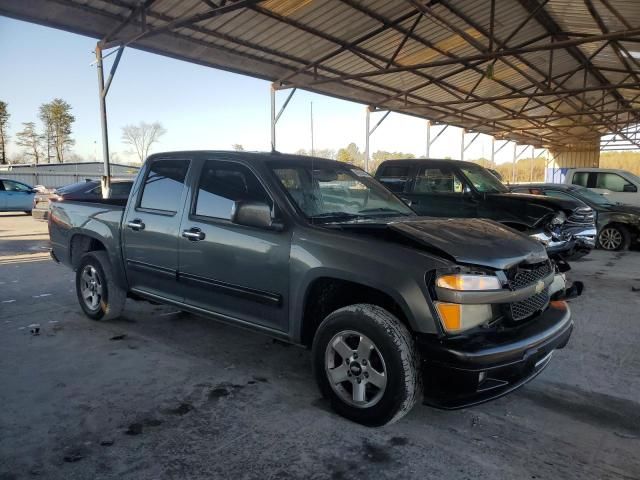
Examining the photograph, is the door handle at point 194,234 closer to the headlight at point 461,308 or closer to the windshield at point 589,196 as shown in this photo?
the headlight at point 461,308

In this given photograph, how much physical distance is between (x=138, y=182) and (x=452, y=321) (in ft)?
11.1

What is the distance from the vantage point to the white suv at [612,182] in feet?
43.6

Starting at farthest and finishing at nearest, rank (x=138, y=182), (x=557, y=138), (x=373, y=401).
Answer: (x=557, y=138), (x=138, y=182), (x=373, y=401)

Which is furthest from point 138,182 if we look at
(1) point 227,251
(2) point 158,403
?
(2) point 158,403

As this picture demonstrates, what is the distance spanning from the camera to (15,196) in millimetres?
18422

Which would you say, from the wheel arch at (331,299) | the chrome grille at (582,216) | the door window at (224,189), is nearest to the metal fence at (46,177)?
the chrome grille at (582,216)

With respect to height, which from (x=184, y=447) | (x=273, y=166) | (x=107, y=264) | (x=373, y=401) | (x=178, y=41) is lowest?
(x=184, y=447)

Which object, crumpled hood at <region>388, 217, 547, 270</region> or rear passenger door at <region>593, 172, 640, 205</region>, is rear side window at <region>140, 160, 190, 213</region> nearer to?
crumpled hood at <region>388, 217, 547, 270</region>

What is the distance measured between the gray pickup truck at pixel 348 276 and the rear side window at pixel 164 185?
1 cm

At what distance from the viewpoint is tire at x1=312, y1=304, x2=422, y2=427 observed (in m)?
2.84

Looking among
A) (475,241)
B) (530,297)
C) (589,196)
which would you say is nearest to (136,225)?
(475,241)

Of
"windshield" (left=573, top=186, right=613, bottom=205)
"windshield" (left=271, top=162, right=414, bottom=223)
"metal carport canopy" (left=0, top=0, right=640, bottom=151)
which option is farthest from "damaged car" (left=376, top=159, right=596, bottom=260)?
"metal carport canopy" (left=0, top=0, right=640, bottom=151)

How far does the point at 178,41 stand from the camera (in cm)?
1220

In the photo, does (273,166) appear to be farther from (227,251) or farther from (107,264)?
(107,264)
